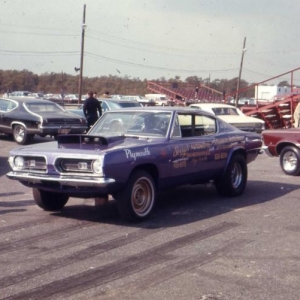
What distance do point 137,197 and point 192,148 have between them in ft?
4.64

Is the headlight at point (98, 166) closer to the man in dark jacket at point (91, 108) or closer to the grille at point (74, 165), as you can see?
the grille at point (74, 165)

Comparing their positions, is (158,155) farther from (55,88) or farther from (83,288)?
(55,88)

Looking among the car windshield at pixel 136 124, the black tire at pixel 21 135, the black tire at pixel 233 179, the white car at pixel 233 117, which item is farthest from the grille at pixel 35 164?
the white car at pixel 233 117

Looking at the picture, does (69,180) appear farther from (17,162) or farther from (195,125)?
(195,125)

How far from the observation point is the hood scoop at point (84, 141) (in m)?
8.67

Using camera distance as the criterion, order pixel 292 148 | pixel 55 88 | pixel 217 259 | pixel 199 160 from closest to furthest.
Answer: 1. pixel 217 259
2. pixel 199 160
3. pixel 292 148
4. pixel 55 88

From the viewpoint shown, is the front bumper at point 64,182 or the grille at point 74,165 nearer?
the front bumper at point 64,182

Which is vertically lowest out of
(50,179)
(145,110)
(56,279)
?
(56,279)

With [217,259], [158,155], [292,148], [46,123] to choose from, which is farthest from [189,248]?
[46,123]

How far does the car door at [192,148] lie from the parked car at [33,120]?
9284 mm

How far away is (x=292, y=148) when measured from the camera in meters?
13.9

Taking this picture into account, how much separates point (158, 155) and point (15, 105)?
12262 mm

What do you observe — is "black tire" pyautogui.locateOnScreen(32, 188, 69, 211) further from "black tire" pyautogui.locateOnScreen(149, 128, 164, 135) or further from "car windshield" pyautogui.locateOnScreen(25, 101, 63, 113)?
"car windshield" pyautogui.locateOnScreen(25, 101, 63, 113)

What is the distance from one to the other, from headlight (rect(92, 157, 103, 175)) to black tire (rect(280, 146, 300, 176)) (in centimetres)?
660
